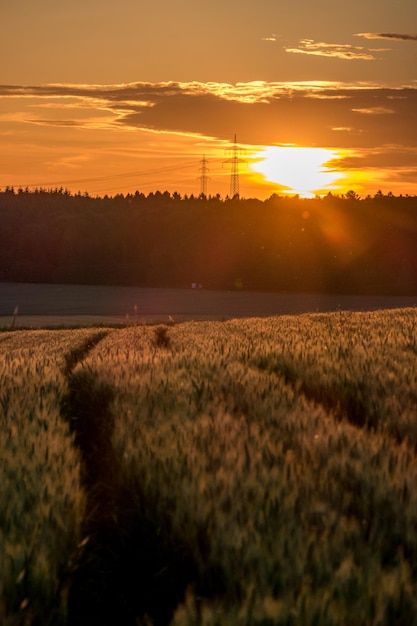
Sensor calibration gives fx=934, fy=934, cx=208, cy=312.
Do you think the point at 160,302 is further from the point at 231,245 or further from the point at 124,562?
the point at 124,562

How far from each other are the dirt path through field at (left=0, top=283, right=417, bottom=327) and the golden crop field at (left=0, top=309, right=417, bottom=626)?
232ft

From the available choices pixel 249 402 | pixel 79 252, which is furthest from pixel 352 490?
pixel 79 252

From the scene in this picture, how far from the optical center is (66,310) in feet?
300

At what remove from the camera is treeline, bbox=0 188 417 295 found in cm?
12625

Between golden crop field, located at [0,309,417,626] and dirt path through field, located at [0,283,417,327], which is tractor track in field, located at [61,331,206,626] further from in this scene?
dirt path through field, located at [0,283,417,327]

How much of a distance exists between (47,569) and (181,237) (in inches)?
5575

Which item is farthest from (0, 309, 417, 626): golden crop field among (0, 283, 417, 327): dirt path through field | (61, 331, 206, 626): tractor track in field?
(0, 283, 417, 327): dirt path through field

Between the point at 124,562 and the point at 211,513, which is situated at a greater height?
the point at 211,513

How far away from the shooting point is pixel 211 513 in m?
3.38

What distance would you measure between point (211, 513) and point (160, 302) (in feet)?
320

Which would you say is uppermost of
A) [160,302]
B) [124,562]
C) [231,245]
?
[231,245]

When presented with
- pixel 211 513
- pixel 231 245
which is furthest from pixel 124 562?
pixel 231 245

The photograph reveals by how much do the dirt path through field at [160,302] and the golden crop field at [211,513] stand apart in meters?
70.6

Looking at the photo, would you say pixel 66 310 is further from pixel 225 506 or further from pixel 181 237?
pixel 225 506
